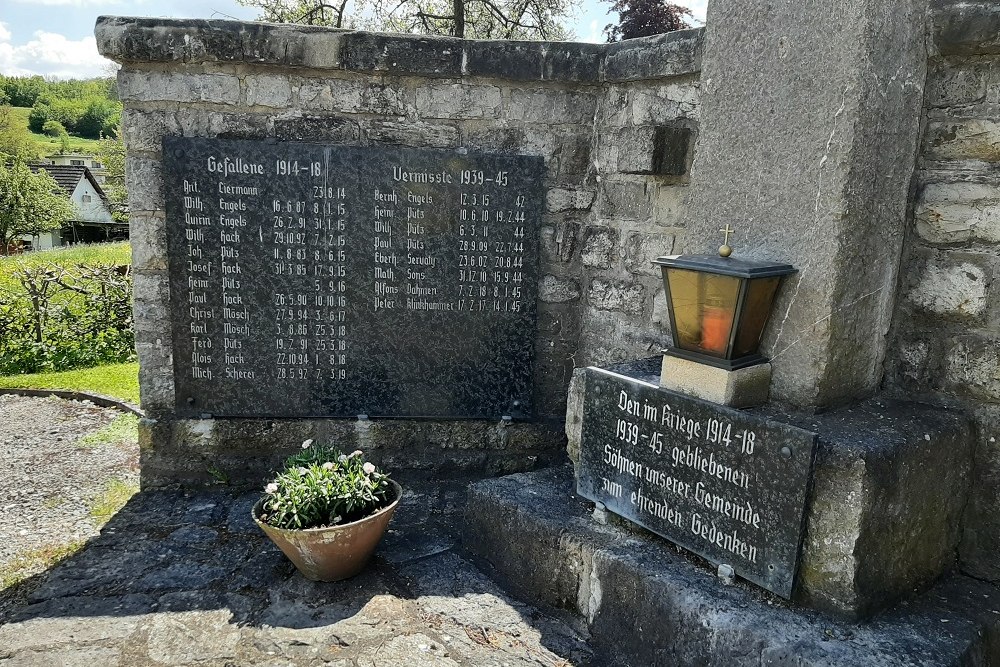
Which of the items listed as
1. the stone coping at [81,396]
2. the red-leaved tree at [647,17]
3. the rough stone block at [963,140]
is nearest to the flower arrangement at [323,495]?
the rough stone block at [963,140]

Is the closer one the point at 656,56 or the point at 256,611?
the point at 256,611

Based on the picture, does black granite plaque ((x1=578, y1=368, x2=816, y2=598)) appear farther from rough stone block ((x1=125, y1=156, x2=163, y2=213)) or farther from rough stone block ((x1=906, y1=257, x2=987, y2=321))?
rough stone block ((x1=125, y1=156, x2=163, y2=213))

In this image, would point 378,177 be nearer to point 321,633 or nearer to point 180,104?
point 180,104

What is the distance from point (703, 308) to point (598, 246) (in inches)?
52.4

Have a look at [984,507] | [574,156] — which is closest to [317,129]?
[574,156]

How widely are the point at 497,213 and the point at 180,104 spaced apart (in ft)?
5.00

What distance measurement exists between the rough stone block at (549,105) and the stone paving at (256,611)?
1944 mm

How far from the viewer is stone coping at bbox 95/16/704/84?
2.91m

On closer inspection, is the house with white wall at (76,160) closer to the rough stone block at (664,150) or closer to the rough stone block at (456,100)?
the rough stone block at (456,100)

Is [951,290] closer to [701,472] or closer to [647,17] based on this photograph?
[701,472]

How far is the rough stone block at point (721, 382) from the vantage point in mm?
1951

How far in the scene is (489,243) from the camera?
321cm

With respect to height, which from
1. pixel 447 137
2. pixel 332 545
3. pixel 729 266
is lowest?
pixel 332 545

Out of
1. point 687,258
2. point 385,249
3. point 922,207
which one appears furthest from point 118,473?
point 922,207
